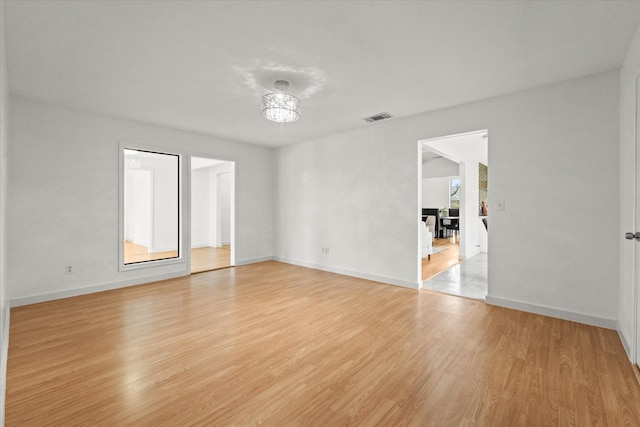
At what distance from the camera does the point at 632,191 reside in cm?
246

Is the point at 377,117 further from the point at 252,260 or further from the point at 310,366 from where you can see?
the point at 252,260

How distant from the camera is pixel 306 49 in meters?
2.62

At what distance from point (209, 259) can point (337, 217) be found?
3.42 m

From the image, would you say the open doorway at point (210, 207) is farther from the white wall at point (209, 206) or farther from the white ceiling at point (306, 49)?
the white ceiling at point (306, 49)

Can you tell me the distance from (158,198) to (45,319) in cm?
512

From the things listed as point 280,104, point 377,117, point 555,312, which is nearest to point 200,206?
point 377,117

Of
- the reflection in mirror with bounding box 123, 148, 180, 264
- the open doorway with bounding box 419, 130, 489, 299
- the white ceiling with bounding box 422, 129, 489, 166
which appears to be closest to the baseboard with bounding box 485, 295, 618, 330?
the open doorway with bounding box 419, 130, 489, 299

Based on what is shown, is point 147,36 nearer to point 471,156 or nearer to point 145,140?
point 145,140

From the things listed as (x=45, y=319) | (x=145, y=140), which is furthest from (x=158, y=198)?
(x=45, y=319)

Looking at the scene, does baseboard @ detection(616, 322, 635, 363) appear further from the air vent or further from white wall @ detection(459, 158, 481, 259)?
white wall @ detection(459, 158, 481, 259)

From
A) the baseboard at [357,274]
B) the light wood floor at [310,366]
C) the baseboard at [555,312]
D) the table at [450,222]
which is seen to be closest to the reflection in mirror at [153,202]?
the baseboard at [357,274]

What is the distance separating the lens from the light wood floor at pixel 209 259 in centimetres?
Answer: 609

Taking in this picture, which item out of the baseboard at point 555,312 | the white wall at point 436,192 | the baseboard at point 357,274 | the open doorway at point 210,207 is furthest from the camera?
the white wall at point 436,192

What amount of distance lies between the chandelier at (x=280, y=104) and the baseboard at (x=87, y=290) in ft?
11.4
